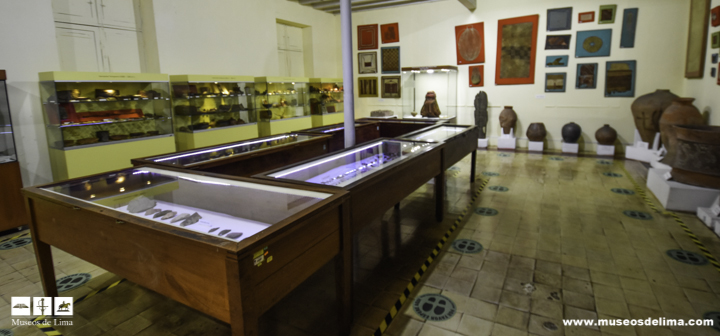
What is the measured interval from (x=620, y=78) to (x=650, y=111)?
5.33 feet

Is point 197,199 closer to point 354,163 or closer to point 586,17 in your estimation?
point 354,163

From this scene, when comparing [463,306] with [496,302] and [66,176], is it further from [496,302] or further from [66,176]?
[66,176]

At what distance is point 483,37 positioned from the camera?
10727 mm

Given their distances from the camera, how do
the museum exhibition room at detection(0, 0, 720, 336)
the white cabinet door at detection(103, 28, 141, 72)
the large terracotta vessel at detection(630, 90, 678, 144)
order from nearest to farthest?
the museum exhibition room at detection(0, 0, 720, 336) → the white cabinet door at detection(103, 28, 141, 72) → the large terracotta vessel at detection(630, 90, 678, 144)

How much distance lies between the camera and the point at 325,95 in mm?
11211

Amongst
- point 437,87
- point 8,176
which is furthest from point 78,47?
point 437,87

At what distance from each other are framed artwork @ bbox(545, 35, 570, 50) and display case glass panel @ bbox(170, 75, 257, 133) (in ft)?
24.7

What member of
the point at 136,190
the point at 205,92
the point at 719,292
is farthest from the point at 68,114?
the point at 719,292

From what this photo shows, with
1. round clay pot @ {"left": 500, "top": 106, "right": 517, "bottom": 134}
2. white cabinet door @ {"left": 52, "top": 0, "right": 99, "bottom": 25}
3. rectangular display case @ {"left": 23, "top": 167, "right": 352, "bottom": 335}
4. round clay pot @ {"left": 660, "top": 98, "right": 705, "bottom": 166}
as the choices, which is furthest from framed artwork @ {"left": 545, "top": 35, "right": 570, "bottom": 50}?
white cabinet door @ {"left": 52, "top": 0, "right": 99, "bottom": 25}

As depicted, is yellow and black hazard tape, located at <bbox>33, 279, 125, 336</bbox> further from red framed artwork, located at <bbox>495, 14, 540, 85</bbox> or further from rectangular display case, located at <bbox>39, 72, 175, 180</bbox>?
red framed artwork, located at <bbox>495, 14, 540, 85</bbox>

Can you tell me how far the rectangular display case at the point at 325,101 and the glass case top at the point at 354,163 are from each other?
613 cm

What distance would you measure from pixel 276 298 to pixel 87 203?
5.05ft

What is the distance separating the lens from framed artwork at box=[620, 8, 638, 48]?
8.95 meters

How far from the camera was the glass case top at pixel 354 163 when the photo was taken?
313 cm
